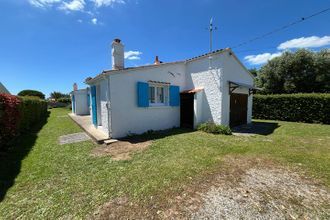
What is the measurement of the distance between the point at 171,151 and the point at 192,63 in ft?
21.8

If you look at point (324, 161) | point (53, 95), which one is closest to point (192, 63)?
point (324, 161)

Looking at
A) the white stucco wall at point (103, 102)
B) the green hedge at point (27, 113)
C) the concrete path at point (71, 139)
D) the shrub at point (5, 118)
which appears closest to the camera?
the shrub at point (5, 118)

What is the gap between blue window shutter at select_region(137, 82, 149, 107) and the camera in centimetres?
827

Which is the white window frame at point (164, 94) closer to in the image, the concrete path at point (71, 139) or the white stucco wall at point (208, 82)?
the white stucco wall at point (208, 82)

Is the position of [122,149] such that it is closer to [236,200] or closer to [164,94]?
[236,200]

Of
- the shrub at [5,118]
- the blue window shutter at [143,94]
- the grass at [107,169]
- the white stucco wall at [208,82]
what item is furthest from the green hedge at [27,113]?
the white stucco wall at [208,82]

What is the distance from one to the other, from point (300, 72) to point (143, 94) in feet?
69.1

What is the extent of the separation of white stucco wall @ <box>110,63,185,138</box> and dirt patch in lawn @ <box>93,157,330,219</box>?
5.00 metres

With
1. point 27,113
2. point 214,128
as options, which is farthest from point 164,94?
point 27,113

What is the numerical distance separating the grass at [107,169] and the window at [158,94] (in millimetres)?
2890

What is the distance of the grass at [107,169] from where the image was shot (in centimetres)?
315

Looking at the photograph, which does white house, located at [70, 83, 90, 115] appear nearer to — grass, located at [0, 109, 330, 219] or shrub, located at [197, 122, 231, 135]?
grass, located at [0, 109, 330, 219]

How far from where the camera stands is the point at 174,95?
10070mm

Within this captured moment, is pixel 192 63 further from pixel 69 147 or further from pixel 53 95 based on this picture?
pixel 53 95
